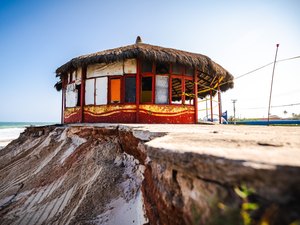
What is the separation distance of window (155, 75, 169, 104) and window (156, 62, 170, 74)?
0.46 m

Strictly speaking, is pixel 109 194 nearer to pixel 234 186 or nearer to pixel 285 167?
pixel 234 186

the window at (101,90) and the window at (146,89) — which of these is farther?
the window at (146,89)

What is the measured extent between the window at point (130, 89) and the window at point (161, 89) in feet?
3.37

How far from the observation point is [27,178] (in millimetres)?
5242

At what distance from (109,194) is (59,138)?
15.0 feet

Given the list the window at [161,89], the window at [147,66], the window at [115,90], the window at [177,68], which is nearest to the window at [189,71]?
the window at [177,68]

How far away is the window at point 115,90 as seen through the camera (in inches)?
350

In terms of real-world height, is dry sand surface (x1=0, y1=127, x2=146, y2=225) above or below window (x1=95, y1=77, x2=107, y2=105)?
below

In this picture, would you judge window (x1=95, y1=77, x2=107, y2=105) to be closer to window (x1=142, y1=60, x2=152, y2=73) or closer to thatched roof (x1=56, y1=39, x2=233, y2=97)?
thatched roof (x1=56, y1=39, x2=233, y2=97)

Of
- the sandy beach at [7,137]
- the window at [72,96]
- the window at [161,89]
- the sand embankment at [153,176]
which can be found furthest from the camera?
the sandy beach at [7,137]

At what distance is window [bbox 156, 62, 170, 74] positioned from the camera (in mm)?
9020

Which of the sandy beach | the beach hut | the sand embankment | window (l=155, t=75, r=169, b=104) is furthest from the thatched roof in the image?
the sandy beach

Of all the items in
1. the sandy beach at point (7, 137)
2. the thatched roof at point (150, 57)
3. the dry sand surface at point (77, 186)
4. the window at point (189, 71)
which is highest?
the thatched roof at point (150, 57)

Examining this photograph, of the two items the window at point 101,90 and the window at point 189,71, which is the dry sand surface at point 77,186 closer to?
the window at point 101,90
